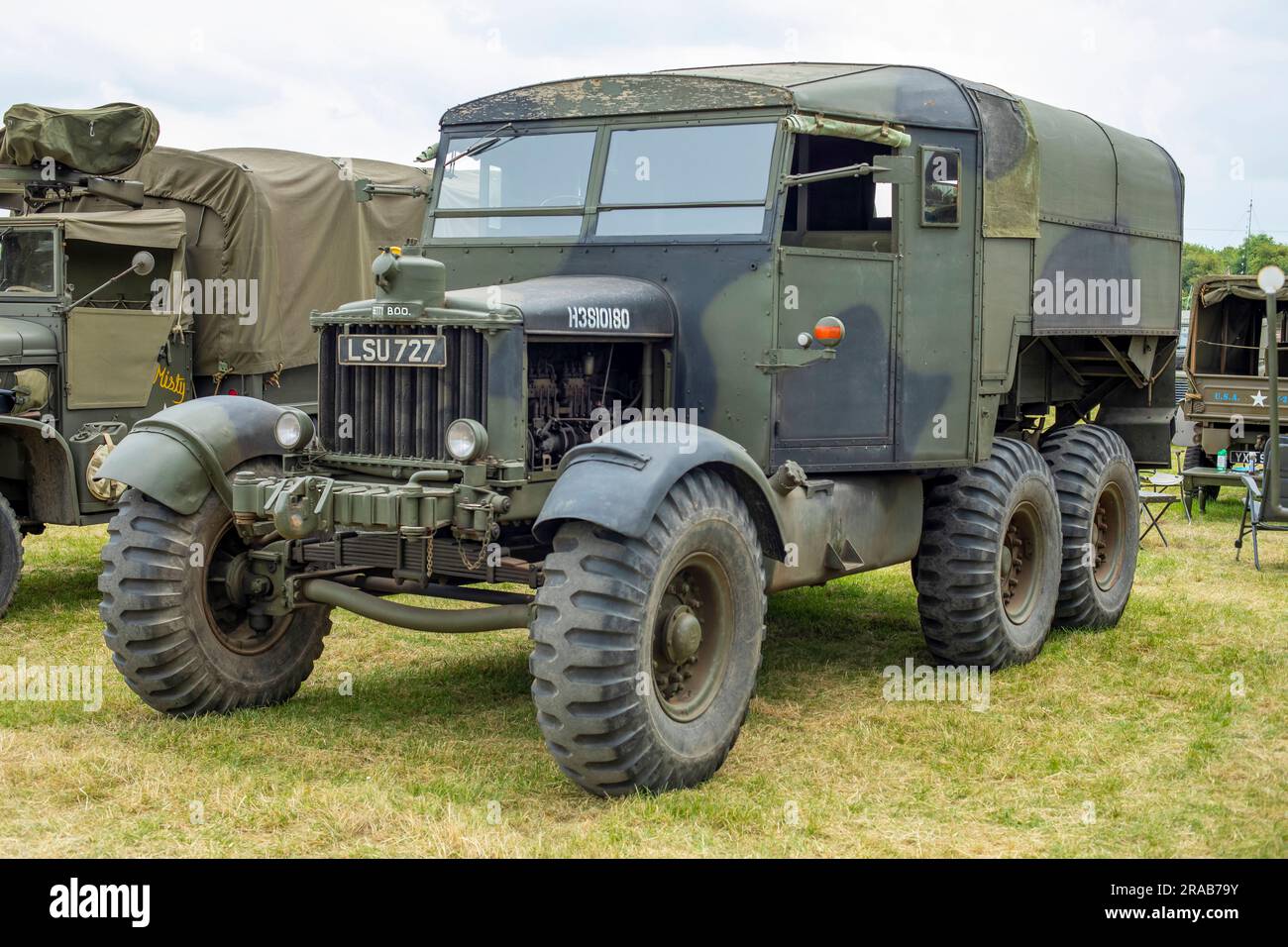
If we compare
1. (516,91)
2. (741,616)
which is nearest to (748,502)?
(741,616)

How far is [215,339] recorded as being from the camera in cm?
1048

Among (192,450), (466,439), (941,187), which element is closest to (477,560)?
(466,439)

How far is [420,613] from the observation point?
19.5ft

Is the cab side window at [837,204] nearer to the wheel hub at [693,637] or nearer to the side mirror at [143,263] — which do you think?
the wheel hub at [693,637]

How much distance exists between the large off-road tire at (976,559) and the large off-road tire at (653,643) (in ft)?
6.52

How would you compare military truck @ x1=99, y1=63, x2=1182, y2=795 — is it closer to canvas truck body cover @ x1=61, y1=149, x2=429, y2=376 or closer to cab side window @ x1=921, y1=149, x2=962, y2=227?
cab side window @ x1=921, y1=149, x2=962, y2=227

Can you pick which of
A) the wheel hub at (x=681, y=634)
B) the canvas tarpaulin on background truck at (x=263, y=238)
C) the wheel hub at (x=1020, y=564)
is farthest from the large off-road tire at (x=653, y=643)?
the canvas tarpaulin on background truck at (x=263, y=238)

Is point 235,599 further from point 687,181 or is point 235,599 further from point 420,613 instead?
point 687,181

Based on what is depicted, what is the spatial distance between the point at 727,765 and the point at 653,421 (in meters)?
1.40

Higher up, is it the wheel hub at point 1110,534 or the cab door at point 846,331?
the cab door at point 846,331

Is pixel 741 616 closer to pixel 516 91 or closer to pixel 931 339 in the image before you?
pixel 931 339

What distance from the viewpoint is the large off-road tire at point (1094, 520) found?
8.54 meters
